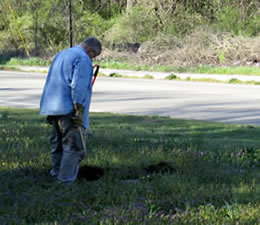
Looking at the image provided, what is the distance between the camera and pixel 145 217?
507cm

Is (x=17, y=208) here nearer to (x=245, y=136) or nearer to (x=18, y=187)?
(x=18, y=187)

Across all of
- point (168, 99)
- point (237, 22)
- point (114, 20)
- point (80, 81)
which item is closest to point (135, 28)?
point (114, 20)

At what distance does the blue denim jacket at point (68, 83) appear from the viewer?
Answer: 20.5ft

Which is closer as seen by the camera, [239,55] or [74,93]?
[74,93]

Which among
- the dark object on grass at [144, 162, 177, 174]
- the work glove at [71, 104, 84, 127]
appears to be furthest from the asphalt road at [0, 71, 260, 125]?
the work glove at [71, 104, 84, 127]

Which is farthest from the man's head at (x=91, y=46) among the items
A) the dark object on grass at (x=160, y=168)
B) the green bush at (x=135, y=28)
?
the green bush at (x=135, y=28)

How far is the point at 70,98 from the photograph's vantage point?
6387 millimetres

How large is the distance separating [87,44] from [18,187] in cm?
157

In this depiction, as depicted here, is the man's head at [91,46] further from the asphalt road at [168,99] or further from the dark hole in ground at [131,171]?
the asphalt road at [168,99]

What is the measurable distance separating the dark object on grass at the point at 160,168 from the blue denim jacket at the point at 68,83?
1104 mm

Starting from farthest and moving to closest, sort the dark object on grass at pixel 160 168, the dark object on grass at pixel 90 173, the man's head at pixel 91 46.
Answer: the dark object on grass at pixel 160 168
the dark object on grass at pixel 90 173
the man's head at pixel 91 46

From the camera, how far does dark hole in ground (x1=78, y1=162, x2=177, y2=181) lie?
270 inches

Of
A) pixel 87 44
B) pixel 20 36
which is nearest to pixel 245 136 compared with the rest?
pixel 87 44

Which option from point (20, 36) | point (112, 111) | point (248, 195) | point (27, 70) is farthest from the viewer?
point (20, 36)
